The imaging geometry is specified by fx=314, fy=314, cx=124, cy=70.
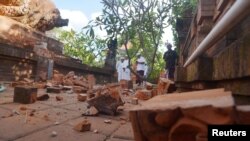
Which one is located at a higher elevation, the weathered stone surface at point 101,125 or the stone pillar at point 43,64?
the stone pillar at point 43,64

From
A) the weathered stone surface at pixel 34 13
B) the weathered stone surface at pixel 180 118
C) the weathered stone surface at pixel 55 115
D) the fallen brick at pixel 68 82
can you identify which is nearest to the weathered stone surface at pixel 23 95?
the weathered stone surface at pixel 55 115

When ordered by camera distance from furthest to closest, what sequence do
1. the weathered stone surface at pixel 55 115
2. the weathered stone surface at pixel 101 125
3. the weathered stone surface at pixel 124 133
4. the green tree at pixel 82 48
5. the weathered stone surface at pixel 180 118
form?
the green tree at pixel 82 48 → the weathered stone surface at pixel 55 115 → the weathered stone surface at pixel 101 125 → the weathered stone surface at pixel 124 133 → the weathered stone surface at pixel 180 118

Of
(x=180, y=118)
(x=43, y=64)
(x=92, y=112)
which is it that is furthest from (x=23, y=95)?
(x=43, y=64)

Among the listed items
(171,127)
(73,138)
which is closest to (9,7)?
(73,138)

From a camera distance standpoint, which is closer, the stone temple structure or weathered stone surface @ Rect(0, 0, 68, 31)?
the stone temple structure

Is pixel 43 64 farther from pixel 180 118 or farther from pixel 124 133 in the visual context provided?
pixel 180 118

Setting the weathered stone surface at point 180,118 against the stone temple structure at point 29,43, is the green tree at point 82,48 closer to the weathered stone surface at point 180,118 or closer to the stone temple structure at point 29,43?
the stone temple structure at point 29,43

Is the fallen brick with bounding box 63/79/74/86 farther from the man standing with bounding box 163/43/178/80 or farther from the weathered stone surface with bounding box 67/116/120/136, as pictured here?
the weathered stone surface with bounding box 67/116/120/136

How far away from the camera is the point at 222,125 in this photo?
788 millimetres

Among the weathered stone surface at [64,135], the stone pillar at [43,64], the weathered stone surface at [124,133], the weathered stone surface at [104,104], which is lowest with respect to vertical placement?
the weathered stone surface at [124,133]

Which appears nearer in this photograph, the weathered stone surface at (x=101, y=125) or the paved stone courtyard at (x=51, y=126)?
the paved stone courtyard at (x=51, y=126)

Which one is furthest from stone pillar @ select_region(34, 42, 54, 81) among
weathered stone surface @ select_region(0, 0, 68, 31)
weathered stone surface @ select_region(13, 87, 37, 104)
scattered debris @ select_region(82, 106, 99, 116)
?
scattered debris @ select_region(82, 106, 99, 116)

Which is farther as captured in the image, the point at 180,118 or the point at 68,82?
the point at 68,82

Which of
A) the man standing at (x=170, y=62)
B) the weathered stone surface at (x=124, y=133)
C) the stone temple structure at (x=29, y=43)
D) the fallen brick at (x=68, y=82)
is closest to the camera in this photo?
the weathered stone surface at (x=124, y=133)
